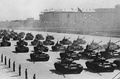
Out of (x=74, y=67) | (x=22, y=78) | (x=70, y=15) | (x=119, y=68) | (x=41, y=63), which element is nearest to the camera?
(x=22, y=78)

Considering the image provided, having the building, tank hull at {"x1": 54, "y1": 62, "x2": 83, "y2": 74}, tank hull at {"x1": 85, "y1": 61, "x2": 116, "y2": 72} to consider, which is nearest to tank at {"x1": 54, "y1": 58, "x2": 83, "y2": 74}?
tank hull at {"x1": 54, "y1": 62, "x2": 83, "y2": 74}

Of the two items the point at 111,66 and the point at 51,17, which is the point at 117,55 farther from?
the point at 51,17

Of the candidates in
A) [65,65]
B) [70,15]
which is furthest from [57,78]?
[70,15]

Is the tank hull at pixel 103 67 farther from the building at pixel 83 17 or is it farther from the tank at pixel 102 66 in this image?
the building at pixel 83 17

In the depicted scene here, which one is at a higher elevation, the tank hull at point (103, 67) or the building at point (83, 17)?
the building at point (83, 17)

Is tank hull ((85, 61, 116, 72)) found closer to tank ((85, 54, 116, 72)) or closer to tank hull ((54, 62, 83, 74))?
tank ((85, 54, 116, 72))

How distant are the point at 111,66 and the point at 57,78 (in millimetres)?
5198

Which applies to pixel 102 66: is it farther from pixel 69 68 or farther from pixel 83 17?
pixel 83 17

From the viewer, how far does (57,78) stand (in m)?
22.5

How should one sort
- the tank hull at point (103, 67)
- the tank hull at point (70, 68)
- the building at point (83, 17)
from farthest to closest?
the building at point (83, 17)
the tank hull at point (103, 67)
the tank hull at point (70, 68)


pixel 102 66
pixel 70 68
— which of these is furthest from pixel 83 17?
pixel 70 68

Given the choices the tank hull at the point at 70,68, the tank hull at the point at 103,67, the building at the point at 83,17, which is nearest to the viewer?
the tank hull at the point at 70,68

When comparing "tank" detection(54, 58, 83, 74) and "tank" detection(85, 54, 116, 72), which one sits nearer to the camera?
"tank" detection(54, 58, 83, 74)

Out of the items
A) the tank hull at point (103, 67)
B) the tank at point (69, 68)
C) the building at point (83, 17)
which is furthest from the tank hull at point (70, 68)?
the building at point (83, 17)
